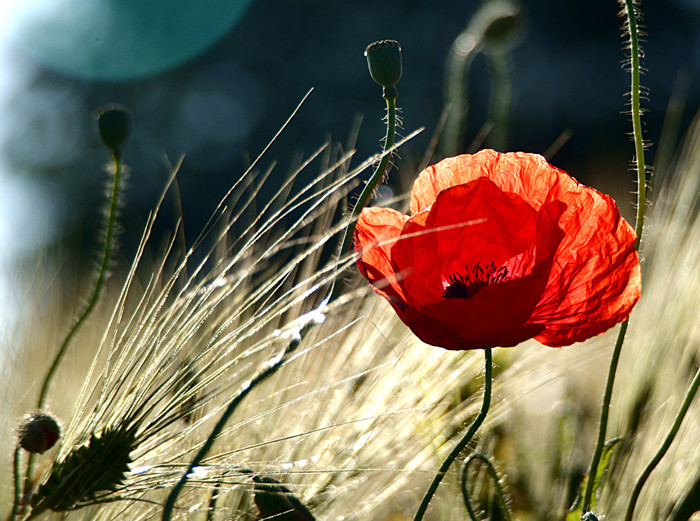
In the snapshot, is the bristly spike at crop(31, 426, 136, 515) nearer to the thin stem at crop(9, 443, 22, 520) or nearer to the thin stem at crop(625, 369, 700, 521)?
the thin stem at crop(9, 443, 22, 520)

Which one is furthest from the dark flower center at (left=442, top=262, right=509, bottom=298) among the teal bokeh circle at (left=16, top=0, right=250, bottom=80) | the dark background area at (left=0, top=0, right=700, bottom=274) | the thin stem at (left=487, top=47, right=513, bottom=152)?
the teal bokeh circle at (left=16, top=0, right=250, bottom=80)

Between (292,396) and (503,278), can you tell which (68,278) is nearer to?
(292,396)

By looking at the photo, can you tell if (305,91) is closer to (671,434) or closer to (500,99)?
(500,99)

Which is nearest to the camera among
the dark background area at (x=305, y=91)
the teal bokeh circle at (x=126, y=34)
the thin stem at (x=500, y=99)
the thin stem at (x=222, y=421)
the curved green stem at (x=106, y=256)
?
the thin stem at (x=222, y=421)

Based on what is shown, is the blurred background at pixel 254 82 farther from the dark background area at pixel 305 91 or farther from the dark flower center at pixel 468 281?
the dark flower center at pixel 468 281

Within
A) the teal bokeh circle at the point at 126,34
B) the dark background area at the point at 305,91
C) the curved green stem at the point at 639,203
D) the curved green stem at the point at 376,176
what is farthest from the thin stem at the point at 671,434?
the teal bokeh circle at the point at 126,34

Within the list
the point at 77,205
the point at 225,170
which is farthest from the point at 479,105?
the point at 77,205
